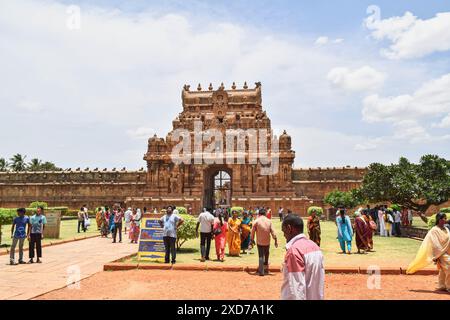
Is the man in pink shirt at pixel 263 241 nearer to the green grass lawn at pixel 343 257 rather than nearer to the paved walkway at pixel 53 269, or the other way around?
the green grass lawn at pixel 343 257

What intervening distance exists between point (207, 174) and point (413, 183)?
25.5 metres

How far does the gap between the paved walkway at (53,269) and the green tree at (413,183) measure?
45.9 ft

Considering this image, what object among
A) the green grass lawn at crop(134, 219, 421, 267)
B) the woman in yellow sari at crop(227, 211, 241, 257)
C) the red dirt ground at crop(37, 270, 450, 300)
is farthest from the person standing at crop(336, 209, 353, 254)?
the red dirt ground at crop(37, 270, 450, 300)

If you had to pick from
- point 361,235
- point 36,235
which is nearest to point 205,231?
point 36,235

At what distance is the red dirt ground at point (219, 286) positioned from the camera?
21.3ft

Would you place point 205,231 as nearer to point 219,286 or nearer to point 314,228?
point 219,286

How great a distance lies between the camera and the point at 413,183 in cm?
1917

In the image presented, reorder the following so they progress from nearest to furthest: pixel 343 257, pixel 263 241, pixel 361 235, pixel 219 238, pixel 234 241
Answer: pixel 263 241
pixel 219 238
pixel 343 257
pixel 234 241
pixel 361 235

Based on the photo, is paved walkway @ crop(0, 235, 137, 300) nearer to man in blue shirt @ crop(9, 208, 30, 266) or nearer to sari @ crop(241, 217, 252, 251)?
man in blue shirt @ crop(9, 208, 30, 266)

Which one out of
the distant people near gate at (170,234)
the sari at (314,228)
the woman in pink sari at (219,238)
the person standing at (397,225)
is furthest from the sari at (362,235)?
the person standing at (397,225)

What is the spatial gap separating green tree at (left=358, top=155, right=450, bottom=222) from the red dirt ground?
11.9 meters
